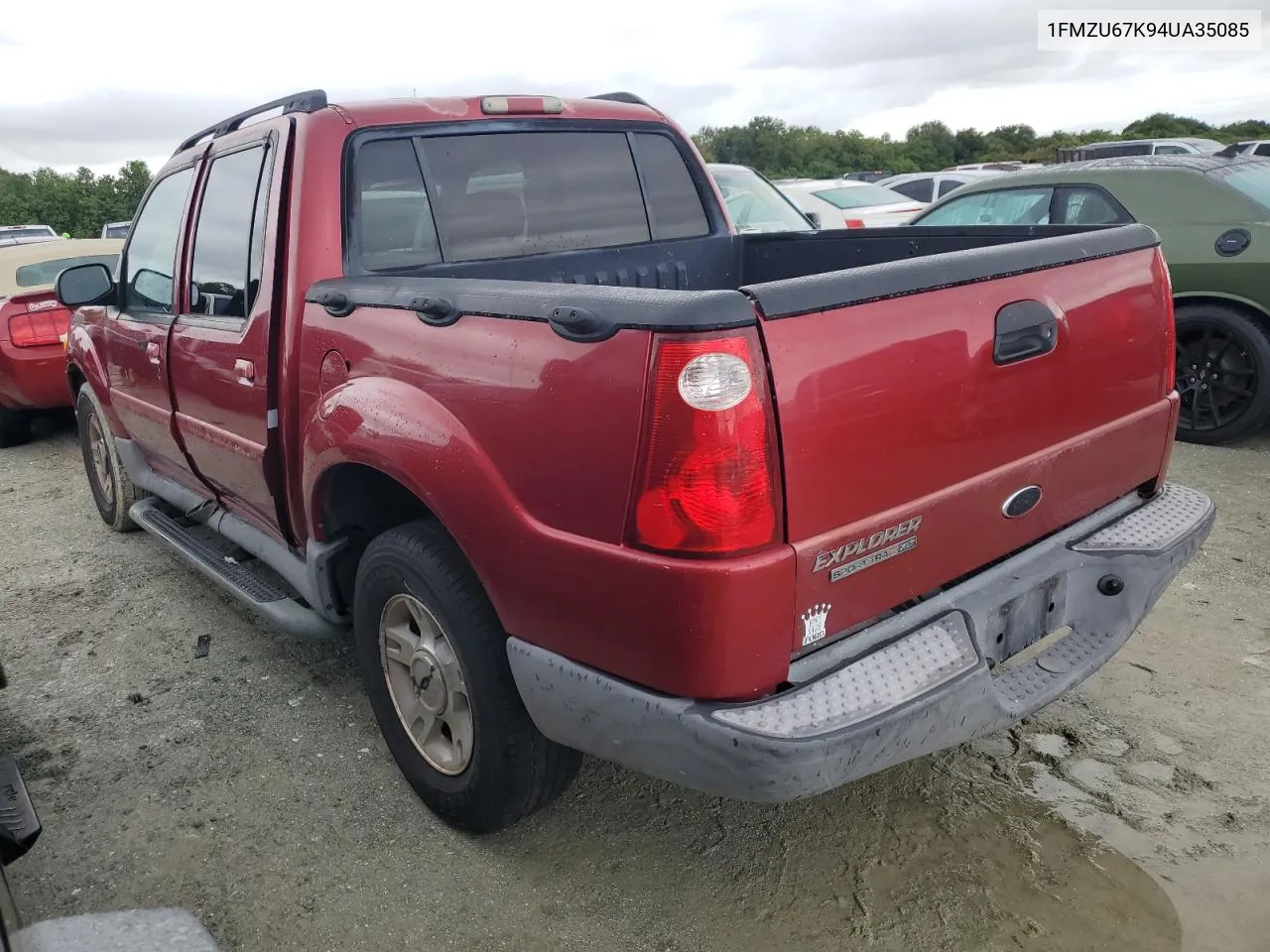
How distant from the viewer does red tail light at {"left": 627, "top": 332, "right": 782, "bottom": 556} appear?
176 centimetres

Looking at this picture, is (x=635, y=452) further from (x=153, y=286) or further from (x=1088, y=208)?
(x=1088, y=208)

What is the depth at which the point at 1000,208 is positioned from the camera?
6.60 m

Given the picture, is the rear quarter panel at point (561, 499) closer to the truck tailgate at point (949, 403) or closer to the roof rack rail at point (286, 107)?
the truck tailgate at point (949, 403)

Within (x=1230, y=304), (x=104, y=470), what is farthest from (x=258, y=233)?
(x=1230, y=304)

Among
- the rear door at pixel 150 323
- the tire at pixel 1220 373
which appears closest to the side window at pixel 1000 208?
the tire at pixel 1220 373

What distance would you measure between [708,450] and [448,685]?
1115mm

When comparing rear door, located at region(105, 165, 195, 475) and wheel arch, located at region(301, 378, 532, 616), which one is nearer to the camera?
wheel arch, located at region(301, 378, 532, 616)

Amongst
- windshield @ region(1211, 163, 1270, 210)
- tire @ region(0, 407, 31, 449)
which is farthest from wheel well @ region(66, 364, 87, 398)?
windshield @ region(1211, 163, 1270, 210)

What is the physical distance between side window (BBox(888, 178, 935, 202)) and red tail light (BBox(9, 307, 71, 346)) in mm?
14788

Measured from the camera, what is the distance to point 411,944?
2305 mm

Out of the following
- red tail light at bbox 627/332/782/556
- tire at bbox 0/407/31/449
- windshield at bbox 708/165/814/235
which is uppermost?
windshield at bbox 708/165/814/235

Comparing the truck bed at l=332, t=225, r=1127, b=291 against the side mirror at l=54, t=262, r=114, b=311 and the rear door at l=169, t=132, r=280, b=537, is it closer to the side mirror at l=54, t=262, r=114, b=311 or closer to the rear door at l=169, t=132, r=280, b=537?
the rear door at l=169, t=132, r=280, b=537

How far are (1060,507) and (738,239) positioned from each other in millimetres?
1867

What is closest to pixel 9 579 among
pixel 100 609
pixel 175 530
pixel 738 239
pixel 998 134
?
pixel 100 609
